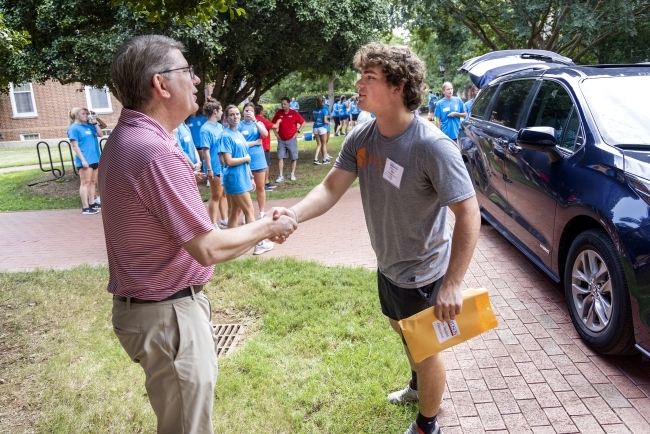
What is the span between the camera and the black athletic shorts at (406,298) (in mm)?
2660

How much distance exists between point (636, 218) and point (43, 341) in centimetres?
470

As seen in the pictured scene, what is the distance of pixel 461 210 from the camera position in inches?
91.4

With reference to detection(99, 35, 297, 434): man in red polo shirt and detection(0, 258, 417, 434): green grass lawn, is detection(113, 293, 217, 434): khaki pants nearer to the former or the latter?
detection(99, 35, 297, 434): man in red polo shirt

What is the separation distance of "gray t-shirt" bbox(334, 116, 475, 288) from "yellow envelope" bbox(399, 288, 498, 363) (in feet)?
0.73

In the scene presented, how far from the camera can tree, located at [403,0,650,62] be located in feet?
47.4

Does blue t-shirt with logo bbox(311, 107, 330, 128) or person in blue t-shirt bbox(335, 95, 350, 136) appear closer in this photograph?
blue t-shirt with logo bbox(311, 107, 330, 128)

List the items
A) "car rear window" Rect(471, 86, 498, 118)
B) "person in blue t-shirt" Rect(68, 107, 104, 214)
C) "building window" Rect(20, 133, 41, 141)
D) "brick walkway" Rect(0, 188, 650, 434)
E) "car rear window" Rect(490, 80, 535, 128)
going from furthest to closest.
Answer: "building window" Rect(20, 133, 41, 141), "person in blue t-shirt" Rect(68, 107, 104, 214), "car rear window" Rect(471, 86, 498, 118), "car rear window" Rect(490, 80, 535, 128), "brick walkway" Rect(0, 188, 650, 434)

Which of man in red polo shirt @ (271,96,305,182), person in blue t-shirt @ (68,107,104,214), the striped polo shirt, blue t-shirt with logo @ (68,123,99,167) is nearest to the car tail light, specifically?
the striped polo shirt

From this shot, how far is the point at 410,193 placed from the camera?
250 cm

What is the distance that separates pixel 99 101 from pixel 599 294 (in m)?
30.6

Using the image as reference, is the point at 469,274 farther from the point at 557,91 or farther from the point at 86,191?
the point at 86,191

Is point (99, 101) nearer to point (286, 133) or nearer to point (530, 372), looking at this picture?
point (286, 133)

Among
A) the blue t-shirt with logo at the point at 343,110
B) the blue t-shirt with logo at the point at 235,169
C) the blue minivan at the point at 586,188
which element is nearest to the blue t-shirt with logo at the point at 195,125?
the blue t-shirt with logo at the point at 235,169

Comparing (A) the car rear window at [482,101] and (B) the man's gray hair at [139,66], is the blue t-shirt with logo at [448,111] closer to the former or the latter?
(A) the car rear window at [482,101]
